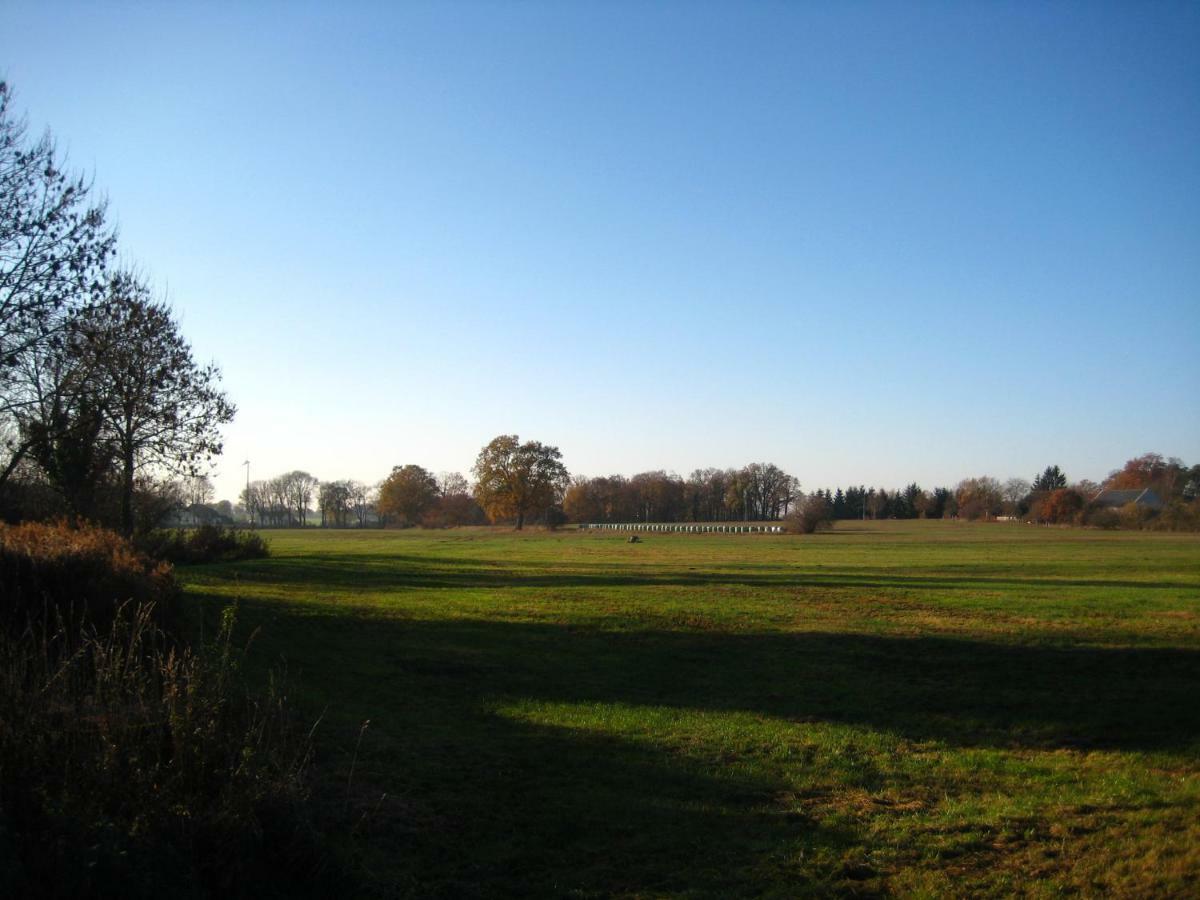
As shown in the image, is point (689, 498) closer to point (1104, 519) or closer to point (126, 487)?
point (1104, 519)

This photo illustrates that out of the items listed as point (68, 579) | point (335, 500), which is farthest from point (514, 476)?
point (68, 579)

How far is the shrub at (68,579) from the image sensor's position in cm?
1195

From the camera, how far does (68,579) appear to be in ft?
41.6

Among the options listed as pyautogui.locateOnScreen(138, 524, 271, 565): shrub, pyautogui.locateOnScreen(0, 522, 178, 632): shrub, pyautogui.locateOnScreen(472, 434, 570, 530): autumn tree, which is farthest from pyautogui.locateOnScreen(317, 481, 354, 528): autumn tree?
pyautogui.locateOnScreen(0, 522, 178, 632): shrub

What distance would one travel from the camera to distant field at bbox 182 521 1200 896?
22.7 feet

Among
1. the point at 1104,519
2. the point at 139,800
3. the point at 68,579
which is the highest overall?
the point at 68,579

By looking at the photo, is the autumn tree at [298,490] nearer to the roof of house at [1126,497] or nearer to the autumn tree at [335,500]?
the autumn tree at [335,500]

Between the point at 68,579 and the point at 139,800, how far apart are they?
27.6 feet

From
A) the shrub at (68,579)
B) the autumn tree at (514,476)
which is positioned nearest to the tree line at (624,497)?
the autumn tree at (514,476)

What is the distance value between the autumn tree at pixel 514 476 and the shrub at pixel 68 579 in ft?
300

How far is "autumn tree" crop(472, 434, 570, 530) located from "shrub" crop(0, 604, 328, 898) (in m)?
99.1

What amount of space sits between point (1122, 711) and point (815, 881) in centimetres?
908

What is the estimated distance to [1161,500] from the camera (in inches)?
4904

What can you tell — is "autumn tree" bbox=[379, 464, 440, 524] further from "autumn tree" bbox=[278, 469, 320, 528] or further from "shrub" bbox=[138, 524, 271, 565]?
"shrub" bbox=[138, 524, 271, 565]
